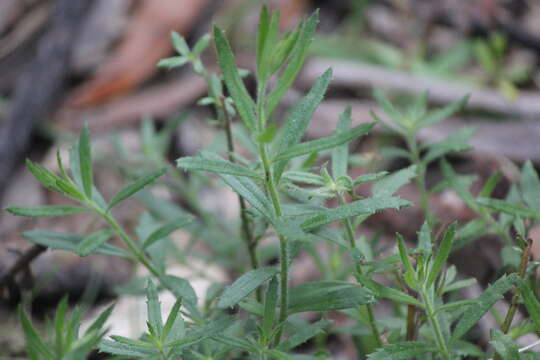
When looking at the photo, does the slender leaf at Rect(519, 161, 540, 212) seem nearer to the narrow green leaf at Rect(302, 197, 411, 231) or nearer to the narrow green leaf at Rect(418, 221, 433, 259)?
the narrow green leaf at Rect(418, 221, 433, 259)

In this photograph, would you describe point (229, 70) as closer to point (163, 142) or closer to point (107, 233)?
point (107, 233)

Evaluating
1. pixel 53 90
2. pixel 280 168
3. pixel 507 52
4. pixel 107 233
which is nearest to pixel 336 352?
pixel 107 233

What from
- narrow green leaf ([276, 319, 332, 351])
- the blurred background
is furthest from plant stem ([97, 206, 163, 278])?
the blurred background

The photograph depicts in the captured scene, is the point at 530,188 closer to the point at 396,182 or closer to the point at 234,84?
the point at 396,182

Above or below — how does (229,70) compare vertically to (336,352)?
above

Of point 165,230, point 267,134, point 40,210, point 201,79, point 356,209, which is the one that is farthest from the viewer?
point 201,79

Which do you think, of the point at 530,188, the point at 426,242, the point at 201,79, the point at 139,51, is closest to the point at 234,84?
the point at 426,242
